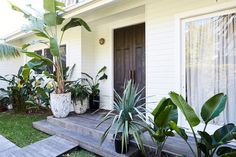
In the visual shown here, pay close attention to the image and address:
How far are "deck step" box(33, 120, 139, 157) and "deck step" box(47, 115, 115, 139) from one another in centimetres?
8

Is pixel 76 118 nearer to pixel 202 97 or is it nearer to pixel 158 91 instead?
pixel 158 91

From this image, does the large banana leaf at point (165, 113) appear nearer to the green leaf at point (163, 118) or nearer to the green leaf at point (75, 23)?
A: the green leaf at point (163, 118)

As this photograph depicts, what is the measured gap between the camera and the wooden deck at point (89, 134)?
10.5 ft

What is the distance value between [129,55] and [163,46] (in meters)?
1.72

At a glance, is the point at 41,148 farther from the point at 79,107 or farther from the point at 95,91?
the point at 95,91

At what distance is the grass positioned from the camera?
14.0 feet

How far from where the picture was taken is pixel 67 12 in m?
5.12

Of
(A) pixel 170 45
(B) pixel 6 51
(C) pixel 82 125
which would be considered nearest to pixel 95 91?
(C) pixel 82 125

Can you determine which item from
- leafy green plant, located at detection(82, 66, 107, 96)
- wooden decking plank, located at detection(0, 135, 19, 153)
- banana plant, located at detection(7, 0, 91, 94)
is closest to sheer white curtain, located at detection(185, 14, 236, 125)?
banana plant, located at detection(7, 0, 91, 94)

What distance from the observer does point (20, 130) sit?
4918 millimetres

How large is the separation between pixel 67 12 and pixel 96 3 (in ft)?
3.58

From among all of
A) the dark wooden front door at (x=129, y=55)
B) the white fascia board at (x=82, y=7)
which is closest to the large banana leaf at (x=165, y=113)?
the dark wooden front door at (x=129, y=55)

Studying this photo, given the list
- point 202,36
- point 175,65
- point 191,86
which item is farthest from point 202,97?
point 202,36

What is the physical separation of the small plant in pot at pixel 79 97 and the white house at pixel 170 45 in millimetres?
776
